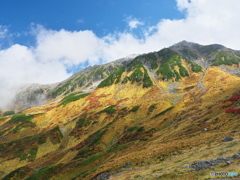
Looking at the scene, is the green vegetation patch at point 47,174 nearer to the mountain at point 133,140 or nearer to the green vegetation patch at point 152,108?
the mountain at point 133,140

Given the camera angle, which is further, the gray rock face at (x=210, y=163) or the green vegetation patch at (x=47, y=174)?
the green vegetation patch at (x=47, y=174)

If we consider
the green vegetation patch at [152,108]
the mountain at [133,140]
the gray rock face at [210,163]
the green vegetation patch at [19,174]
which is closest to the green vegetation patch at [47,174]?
the mountain at [133,140]

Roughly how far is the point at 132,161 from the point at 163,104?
91.5m

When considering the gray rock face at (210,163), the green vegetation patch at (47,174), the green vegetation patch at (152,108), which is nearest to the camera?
the gray rock face at (210,163)

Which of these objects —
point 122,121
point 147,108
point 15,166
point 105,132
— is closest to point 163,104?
point 147,108

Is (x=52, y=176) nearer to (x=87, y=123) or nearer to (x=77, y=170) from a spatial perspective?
(x=77, y=170)

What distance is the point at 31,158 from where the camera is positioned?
101 meters

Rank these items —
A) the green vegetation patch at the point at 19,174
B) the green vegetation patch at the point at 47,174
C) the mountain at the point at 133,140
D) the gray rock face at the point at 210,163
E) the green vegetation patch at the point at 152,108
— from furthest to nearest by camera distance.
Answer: the green vegetation patch at the point at 152,108 → the green vegetation patch at the point at 19,174 → the green vegetation patch at the point at 47,174 → the mountain at the point at 133,140 → the gray rock face at the point at 210,163

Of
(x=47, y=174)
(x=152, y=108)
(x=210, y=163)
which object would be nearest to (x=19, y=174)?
(x=47, y=174)

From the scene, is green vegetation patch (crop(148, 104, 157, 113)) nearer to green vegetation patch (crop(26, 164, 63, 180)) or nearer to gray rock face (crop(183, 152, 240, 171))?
green vegetation patch (crop(26, 164, 63, 180))

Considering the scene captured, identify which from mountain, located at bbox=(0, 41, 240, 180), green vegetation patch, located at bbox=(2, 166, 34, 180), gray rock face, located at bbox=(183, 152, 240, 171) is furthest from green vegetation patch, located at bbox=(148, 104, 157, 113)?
gray rock face, located at bbox=(183, 152, 240, 171)

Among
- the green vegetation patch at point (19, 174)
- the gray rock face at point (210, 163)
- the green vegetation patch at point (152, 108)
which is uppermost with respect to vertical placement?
the gray rock face at point (210, 163)

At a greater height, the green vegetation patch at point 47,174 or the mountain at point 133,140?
the mountain at point 133,140

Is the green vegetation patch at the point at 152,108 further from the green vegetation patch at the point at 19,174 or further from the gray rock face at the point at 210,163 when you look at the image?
the gray rock face at the point at 210,163
